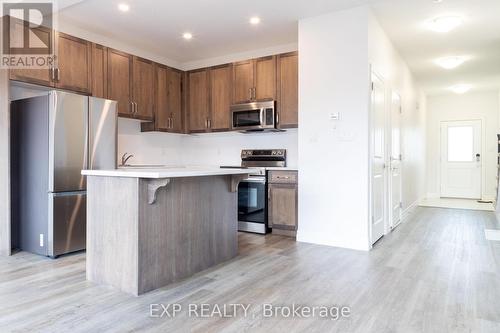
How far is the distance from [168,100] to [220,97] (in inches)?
33.2

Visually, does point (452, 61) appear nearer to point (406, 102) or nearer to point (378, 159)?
point (406, 102)

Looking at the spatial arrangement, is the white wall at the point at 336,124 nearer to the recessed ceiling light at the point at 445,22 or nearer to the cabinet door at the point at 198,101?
the recessed ceiling light at the point at 445,22

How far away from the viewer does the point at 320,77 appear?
13.0ft

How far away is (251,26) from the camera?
4.28m

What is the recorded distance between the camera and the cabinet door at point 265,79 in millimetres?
4766


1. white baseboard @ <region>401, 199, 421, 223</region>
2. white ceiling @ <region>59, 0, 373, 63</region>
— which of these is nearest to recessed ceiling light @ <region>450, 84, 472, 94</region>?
white baseboard @ <region>401, 199, 421, 223</region>

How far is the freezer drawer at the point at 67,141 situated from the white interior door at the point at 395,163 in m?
4.03

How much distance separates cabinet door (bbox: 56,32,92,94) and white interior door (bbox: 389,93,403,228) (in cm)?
419

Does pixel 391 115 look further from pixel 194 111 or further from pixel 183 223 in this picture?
pixel 183 223

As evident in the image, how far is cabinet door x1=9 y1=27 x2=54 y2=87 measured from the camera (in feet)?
11.6

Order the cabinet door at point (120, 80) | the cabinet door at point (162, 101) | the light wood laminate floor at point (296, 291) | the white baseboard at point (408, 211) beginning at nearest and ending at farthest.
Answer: the light wood laminate floor at point (296, 291), the cabinet door at point (120, 80), the cabinet door at point (162, 101), the white baseboard at point (408, 211)

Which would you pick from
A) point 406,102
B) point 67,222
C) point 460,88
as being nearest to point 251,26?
point 67,222
